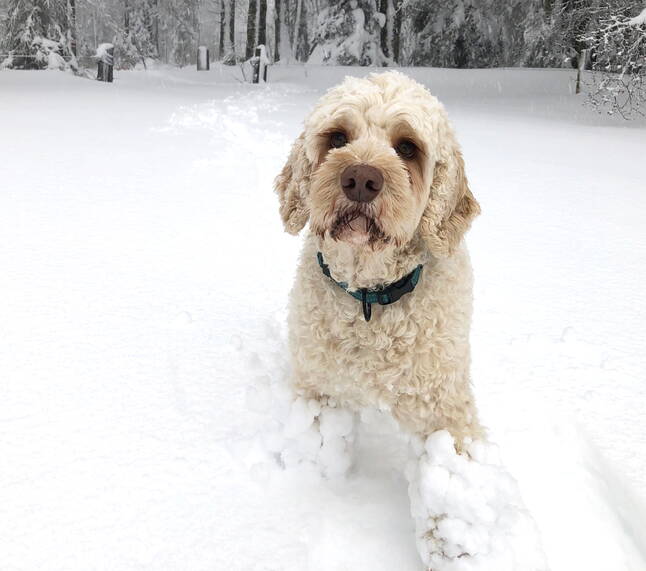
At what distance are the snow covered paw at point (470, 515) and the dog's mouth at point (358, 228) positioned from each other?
826mm

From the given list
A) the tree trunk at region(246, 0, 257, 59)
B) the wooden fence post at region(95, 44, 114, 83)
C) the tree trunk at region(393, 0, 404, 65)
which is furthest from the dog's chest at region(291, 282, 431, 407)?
the tree trunk at region(246, 0, 257, 59)

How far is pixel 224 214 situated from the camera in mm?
5211

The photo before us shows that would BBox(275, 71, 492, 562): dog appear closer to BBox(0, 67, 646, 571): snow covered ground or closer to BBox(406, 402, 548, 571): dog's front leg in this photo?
BBox(406, 402, 548, 571): dog's front leg

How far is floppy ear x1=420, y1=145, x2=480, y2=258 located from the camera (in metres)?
2.16

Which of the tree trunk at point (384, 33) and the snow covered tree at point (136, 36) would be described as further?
the snow covered tree at point (136, 36)

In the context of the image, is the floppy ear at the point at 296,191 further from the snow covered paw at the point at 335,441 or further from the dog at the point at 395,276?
the snow covered paw at the point at 335,441

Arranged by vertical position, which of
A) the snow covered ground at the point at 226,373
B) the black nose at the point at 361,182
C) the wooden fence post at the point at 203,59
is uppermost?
the wooden fence post at the point at 203,59

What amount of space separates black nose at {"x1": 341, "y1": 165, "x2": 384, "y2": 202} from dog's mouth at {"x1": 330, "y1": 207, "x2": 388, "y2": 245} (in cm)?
5

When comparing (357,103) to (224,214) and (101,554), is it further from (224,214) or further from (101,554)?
(224,214)

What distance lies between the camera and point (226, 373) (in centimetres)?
299

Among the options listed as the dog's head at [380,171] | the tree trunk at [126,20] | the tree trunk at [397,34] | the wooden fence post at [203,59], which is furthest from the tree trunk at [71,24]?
the dog's head at [380,171]

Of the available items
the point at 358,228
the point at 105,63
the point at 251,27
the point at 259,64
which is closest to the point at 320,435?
the point at 358,228

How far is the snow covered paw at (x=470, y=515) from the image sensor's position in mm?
1938

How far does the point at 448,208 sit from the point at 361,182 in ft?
1.73
